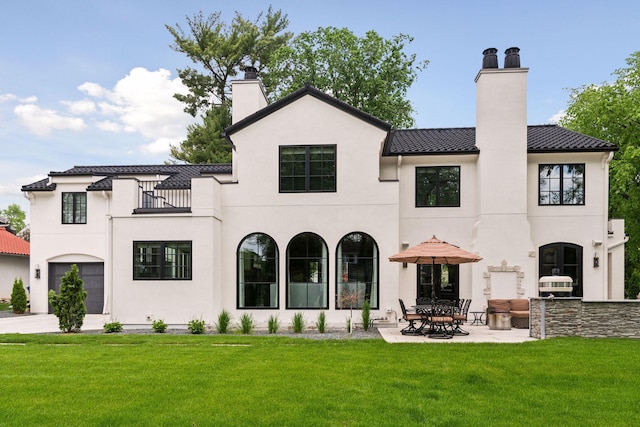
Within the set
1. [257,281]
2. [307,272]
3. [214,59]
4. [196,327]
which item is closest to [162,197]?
[257,281]

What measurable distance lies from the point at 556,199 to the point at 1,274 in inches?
1145

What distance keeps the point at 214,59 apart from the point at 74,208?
57.3ft

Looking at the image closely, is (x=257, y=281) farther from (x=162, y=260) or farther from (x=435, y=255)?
(x=435, y=255)

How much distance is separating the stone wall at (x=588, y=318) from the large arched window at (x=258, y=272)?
26.0ft

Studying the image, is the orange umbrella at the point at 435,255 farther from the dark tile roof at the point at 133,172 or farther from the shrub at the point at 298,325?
the dark tile roof at the point at 133,172

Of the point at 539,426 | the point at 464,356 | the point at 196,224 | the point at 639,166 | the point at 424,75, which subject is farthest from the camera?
the point at 424,75

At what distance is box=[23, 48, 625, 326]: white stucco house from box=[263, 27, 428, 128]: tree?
1330 centimetres

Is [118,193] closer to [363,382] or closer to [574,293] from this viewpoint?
[363,382]

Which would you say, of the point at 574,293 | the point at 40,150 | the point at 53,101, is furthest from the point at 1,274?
the point at 574,293

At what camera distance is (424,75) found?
31.4 m

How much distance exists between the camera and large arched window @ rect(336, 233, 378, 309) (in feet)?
48.7

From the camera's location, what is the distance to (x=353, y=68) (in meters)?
29.1

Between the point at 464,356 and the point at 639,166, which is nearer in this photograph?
the point at 464,356

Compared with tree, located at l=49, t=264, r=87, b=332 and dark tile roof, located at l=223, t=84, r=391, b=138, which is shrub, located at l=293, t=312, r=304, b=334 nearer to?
tree, located at l=49, t=264, r=87, b=332
